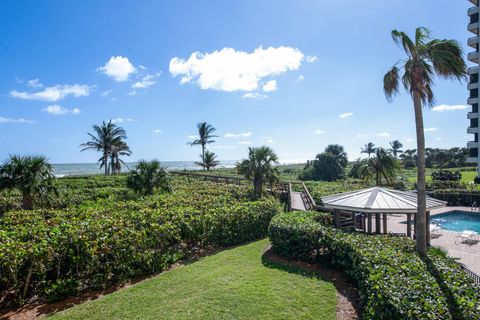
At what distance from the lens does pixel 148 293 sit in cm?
699

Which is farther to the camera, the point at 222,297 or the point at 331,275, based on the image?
the point at 331,275

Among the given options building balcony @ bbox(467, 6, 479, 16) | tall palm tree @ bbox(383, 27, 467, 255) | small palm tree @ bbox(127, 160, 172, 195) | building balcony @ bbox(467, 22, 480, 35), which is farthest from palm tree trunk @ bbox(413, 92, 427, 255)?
building balcony @ bbox(467, 6, 479, 16)

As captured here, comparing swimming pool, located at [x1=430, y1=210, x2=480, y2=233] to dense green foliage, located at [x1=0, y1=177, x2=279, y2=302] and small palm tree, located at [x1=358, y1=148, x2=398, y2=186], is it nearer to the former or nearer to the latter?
small palm tree, located at [x1=358, y1=148, x2=398, y2=186]

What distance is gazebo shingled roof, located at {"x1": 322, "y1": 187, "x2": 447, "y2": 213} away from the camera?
30.6ft

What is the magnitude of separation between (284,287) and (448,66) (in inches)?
265

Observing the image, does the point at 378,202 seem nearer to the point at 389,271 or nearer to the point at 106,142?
the point at 389,271

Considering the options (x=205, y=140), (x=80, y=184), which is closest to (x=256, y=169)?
(x=80, y=184)

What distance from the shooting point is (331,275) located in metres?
8.00

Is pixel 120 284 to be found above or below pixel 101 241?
below

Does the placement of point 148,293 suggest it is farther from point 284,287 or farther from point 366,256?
point 366,256

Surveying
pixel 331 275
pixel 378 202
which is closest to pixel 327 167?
pixel 378 202

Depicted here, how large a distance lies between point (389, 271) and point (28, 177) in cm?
1611

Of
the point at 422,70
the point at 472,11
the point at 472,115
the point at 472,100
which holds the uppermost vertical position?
the point at 472,11

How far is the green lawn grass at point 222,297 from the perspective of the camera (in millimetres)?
5988
